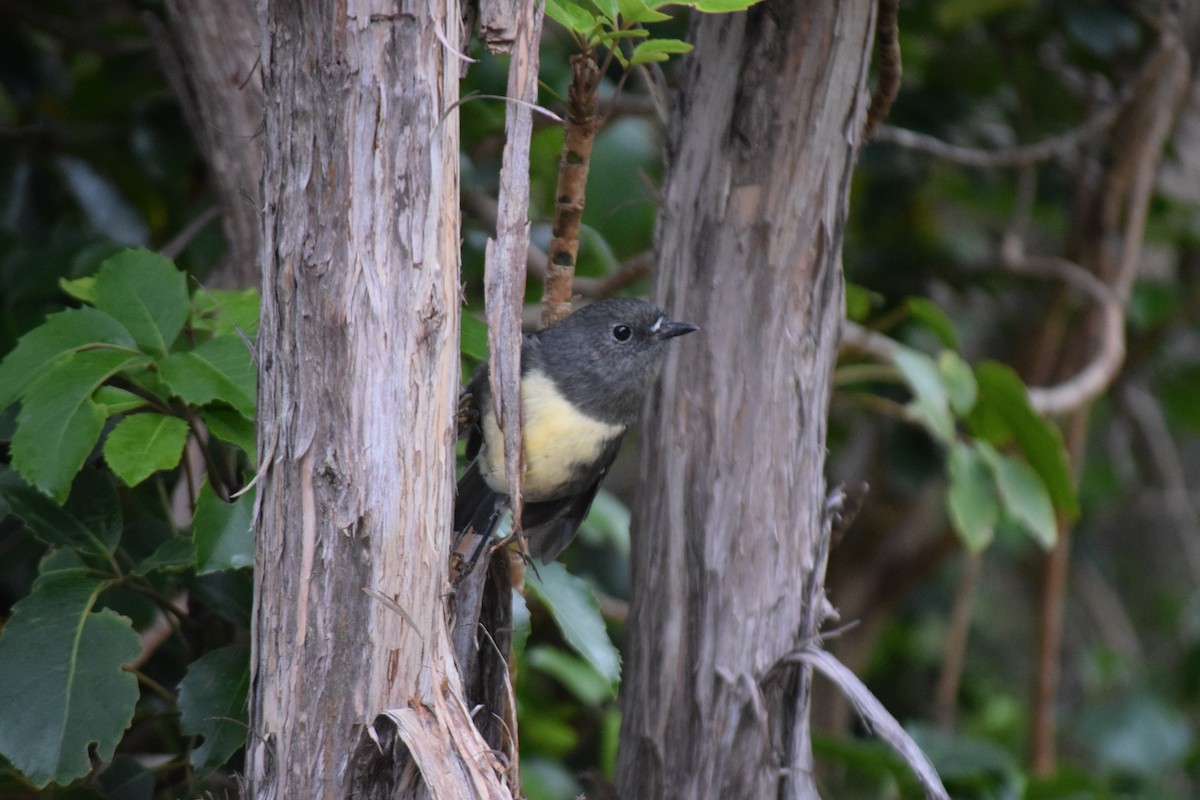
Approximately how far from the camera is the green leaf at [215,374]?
173 cm

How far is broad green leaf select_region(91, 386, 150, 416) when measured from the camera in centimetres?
177

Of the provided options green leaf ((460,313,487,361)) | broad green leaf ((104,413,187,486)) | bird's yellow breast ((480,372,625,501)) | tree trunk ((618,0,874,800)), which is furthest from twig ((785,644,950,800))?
broad green leaf ((104,413,187,486))

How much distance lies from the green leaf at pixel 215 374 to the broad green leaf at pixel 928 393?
A: 160 cm

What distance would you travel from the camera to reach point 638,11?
1.58 metres

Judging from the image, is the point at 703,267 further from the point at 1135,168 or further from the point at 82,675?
the point at 1135,168

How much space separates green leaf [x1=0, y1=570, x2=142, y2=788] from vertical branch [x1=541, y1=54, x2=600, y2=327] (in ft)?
2.98

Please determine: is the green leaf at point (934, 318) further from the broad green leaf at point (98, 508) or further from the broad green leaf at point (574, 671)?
the broad green leaf at point (98, 508)

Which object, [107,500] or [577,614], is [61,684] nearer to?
[107,500]

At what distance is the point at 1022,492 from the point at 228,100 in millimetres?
2084

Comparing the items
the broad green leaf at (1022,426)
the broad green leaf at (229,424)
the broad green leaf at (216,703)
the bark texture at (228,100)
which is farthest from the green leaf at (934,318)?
the broad green leaf at (216,703)

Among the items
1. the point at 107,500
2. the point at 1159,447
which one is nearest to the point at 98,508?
the point at 107,500

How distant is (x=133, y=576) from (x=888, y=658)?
13.1 feet

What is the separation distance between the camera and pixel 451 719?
160 cm

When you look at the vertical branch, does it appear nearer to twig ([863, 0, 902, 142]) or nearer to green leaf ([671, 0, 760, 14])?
green leaf ([671, 0, 760, 14])
